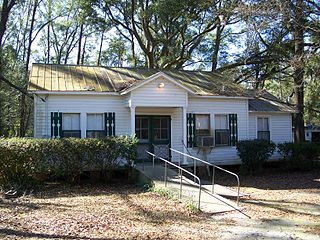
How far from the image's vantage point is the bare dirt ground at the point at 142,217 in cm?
649

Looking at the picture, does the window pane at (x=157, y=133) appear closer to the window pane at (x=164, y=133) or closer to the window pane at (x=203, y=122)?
the window pane at (x=164, y=133)

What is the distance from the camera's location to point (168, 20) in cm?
2262

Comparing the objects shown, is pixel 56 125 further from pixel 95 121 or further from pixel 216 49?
pixel 216 49

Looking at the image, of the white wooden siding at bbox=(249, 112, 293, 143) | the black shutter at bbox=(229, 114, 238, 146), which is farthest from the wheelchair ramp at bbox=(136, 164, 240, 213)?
the white wooden siding at bbox=(249, 112, 293, 143)

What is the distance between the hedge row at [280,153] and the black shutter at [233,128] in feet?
2.25

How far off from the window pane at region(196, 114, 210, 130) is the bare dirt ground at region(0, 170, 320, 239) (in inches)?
193

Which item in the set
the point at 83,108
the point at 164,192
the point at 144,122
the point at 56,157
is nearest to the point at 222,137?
the point at 144,122

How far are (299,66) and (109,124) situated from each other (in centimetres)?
743

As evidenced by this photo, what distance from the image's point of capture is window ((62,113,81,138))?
45.4 feet

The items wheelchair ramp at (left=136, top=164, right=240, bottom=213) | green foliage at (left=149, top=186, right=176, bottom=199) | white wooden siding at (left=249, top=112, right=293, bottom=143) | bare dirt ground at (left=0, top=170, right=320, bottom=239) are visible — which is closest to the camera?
bare dirt ground at (left=0, top=170, right=320, bottom=239)

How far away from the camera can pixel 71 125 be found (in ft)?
45.9

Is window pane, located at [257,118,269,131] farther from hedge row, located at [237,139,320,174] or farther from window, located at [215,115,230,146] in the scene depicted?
window, located at [215,115,230,146]

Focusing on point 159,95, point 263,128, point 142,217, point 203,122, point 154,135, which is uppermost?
point 159,95

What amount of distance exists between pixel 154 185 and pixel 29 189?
13.1 ft
